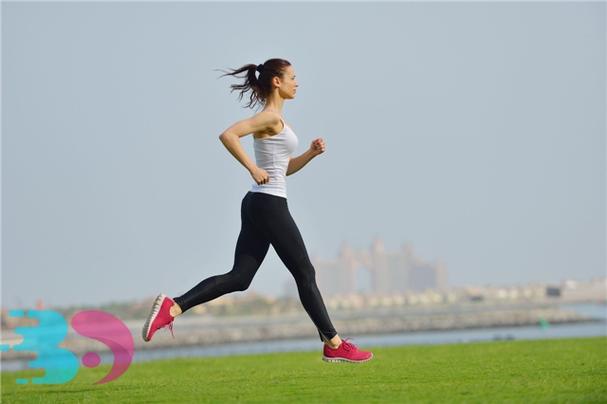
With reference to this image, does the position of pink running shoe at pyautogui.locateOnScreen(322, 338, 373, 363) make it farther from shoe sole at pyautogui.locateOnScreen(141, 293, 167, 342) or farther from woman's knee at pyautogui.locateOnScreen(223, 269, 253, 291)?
shoe sole at pyautogui.locateOnScreen(141, 293, 167, 342)

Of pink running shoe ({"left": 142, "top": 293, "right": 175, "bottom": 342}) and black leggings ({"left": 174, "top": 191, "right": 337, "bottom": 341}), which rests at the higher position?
black leggings ({"left": 174, "top": 191, "right": 337, "bottom": 341})

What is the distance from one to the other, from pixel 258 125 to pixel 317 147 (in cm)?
65

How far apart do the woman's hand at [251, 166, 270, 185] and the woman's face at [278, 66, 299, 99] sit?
27.3 inches

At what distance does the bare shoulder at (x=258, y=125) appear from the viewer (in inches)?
279

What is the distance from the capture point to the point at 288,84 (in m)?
7.51

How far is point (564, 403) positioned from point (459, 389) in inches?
39.9

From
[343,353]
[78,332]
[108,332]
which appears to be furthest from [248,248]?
[78,332]

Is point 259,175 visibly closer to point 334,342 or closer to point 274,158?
point 274,158

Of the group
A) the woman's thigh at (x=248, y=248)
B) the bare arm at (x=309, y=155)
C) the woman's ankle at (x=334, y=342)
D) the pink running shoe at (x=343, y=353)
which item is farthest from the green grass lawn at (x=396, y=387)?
the bare arm at (x=309, y=155)

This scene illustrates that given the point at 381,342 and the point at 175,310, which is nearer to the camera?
the point at 175,310

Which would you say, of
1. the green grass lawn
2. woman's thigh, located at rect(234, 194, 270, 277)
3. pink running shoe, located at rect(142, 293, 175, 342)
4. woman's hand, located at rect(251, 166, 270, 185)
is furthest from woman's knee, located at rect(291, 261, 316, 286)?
pink running shoe, located at rect(142, 293, 175, 342)

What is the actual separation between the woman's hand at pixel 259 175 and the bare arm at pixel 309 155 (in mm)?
624

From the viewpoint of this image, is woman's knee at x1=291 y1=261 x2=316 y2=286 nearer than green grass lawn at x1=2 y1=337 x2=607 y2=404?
No

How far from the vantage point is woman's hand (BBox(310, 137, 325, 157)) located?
766 centimetres
